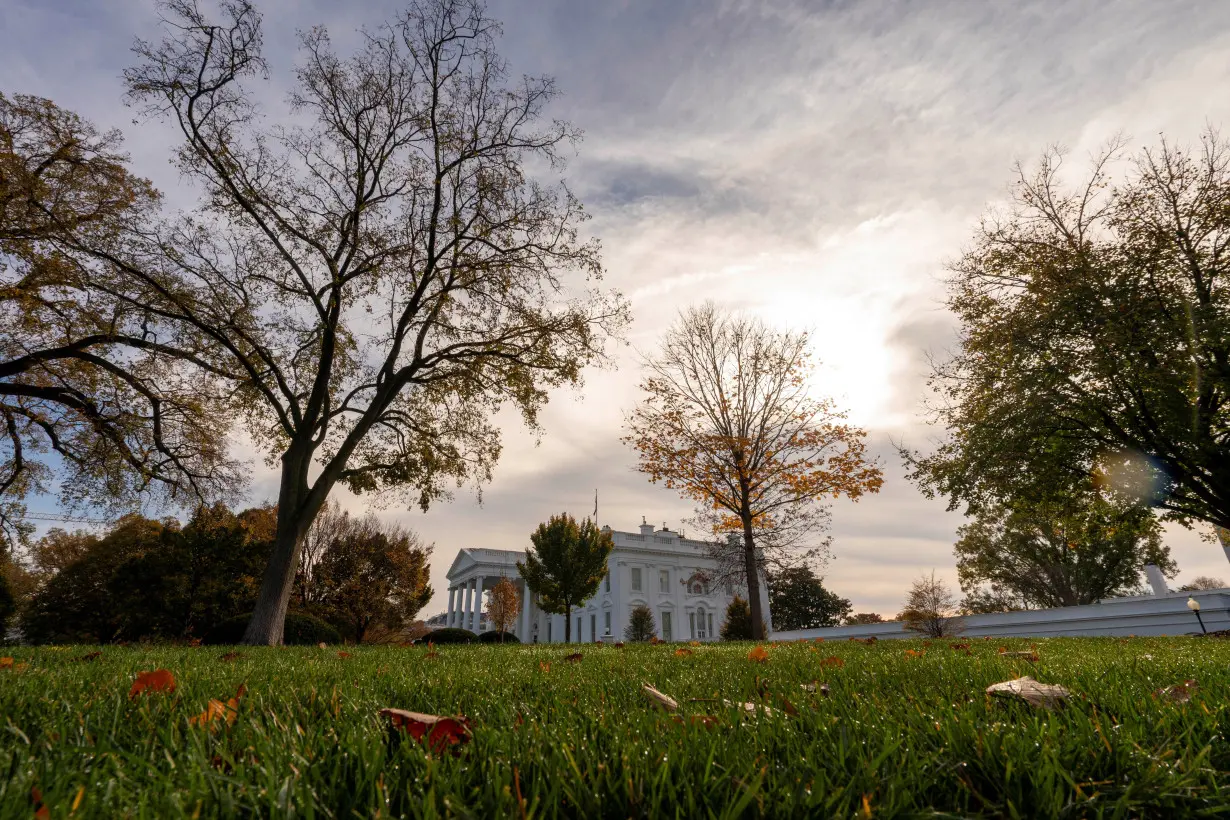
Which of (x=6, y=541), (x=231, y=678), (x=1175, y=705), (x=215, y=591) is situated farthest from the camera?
(x=215, y=591)

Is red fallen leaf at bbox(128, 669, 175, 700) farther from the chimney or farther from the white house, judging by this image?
the white house

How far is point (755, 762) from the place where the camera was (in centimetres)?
122

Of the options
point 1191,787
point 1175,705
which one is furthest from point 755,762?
point 1175,705

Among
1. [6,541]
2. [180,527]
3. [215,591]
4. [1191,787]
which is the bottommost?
[1191,787]

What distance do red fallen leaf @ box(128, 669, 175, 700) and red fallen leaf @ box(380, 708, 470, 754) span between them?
57.3 inches

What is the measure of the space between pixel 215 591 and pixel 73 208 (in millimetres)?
16695

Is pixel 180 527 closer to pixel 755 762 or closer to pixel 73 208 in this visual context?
pixel 73 208

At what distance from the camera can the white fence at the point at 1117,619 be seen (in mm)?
21531

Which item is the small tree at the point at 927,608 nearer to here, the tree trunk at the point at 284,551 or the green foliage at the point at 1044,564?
the green foliage at the point at 1044,564

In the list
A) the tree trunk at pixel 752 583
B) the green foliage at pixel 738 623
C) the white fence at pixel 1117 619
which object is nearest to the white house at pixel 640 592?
the green foliage at pixel 738 623

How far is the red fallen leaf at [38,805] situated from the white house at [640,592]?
5147cm

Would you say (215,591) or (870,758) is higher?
(215,591)

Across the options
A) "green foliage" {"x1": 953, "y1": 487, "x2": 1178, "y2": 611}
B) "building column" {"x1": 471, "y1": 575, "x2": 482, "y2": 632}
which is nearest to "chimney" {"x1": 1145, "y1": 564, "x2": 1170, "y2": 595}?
"green foliage" {"x1": 953, "y1": 487, "x2": 1178, "y2": 611}

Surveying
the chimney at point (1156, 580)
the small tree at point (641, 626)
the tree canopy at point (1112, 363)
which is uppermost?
the tree canopy at point (1112, 363)
